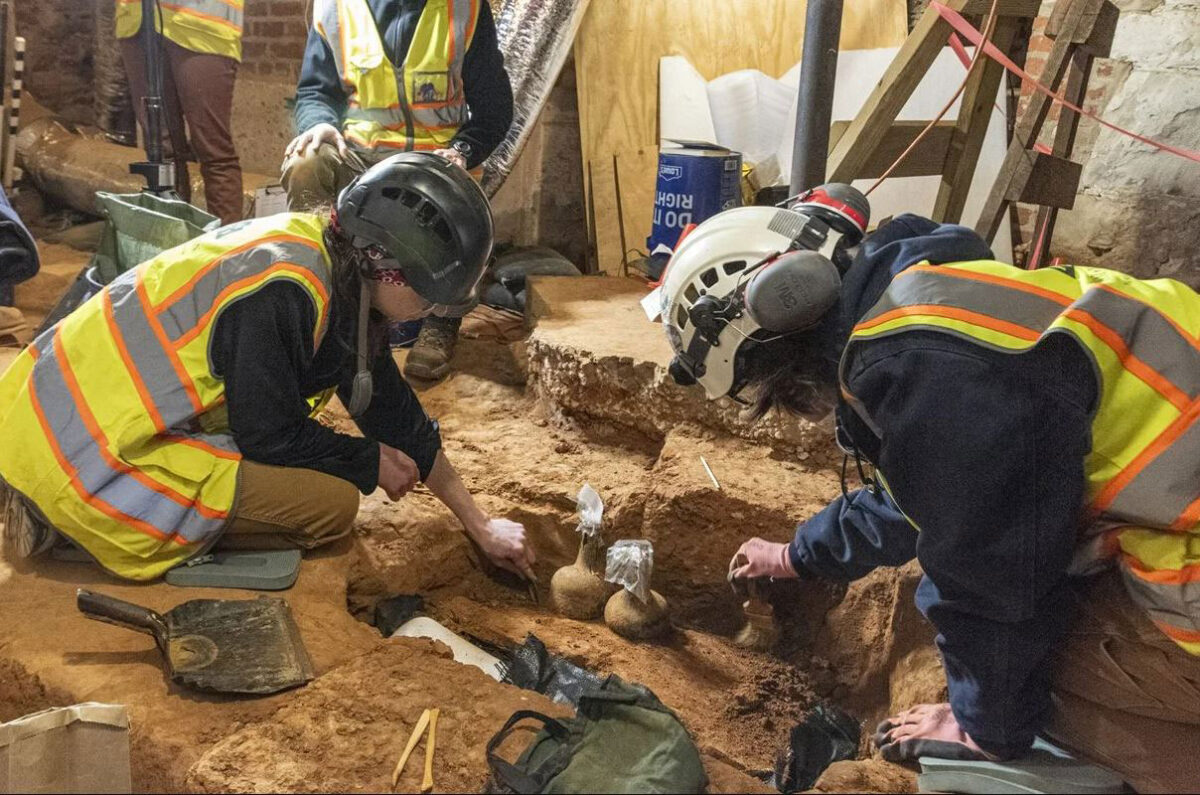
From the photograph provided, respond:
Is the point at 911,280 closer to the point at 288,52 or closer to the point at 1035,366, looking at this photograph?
the point at 1035,366

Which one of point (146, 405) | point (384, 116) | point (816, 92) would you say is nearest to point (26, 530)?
point (146, 405)

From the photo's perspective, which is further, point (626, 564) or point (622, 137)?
point (622, 137)

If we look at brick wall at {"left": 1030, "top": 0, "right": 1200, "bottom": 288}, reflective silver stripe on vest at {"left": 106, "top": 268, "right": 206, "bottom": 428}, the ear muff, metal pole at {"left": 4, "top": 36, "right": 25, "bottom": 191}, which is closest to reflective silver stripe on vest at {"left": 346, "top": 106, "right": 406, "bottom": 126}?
reflective silver stripe on vest at {"left": 106, "top": 268, "right": 206, "bottom": 428}

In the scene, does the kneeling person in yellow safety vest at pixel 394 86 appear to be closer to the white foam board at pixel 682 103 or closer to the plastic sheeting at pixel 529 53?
the plastic sheeting at pixel 529 53

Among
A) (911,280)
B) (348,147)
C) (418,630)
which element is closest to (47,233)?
(348,147)

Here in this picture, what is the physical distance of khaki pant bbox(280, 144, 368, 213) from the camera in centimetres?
400

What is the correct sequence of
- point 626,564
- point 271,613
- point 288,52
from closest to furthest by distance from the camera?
1. point 271,613
2. point 626,564
3. point 288,52

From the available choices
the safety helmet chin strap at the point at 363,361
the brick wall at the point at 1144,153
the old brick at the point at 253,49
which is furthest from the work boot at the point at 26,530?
the old brick at the point at 253,49

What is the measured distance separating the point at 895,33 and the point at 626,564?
3496mm

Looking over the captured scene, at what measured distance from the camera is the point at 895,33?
520 centimetres

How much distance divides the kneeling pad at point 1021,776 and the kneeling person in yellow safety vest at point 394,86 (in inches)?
116

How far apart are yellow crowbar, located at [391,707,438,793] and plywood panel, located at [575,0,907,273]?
389cm

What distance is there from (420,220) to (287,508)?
90 cm

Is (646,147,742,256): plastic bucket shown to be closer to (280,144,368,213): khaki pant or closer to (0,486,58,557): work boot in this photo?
(280,144,368,213): khaki pant
